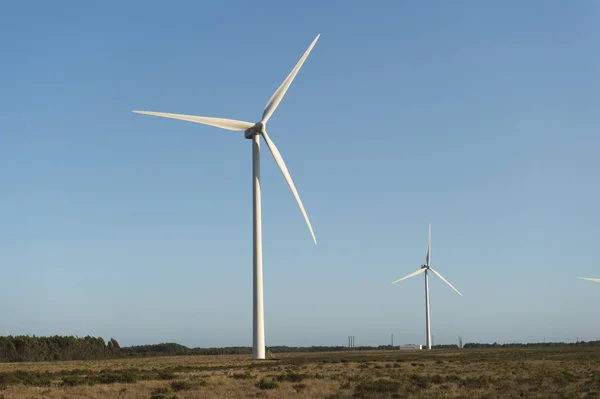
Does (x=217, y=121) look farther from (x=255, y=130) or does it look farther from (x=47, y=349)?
(x=47, y=349)

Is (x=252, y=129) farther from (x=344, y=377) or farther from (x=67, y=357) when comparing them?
(x=67, y=357)

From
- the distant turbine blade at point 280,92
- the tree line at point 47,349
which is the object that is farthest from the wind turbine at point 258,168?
the tree line at point 47,349

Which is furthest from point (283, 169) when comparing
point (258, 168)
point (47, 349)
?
point (47, 349)

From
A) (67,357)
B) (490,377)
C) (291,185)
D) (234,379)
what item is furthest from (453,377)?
(67,357)

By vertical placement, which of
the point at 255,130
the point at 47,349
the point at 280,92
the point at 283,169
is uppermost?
the point at 280,92

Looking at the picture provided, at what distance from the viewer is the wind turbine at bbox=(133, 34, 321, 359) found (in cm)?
7094

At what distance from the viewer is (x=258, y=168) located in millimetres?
75125

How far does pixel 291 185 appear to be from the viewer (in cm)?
7119

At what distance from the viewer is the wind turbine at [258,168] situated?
70938mm

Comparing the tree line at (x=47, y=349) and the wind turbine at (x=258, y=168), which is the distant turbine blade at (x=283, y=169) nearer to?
the wind turbine at (x=258, y=168)

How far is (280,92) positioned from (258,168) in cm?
887

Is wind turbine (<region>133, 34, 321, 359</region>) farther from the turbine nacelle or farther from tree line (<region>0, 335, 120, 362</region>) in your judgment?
tree line (<region>0, 335, 120, 362</region>)

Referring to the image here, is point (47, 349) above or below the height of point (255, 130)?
below

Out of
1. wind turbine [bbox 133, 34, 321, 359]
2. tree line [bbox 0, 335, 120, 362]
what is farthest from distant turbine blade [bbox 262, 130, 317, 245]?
tree line [bbox 0, 335, 120, 362]
